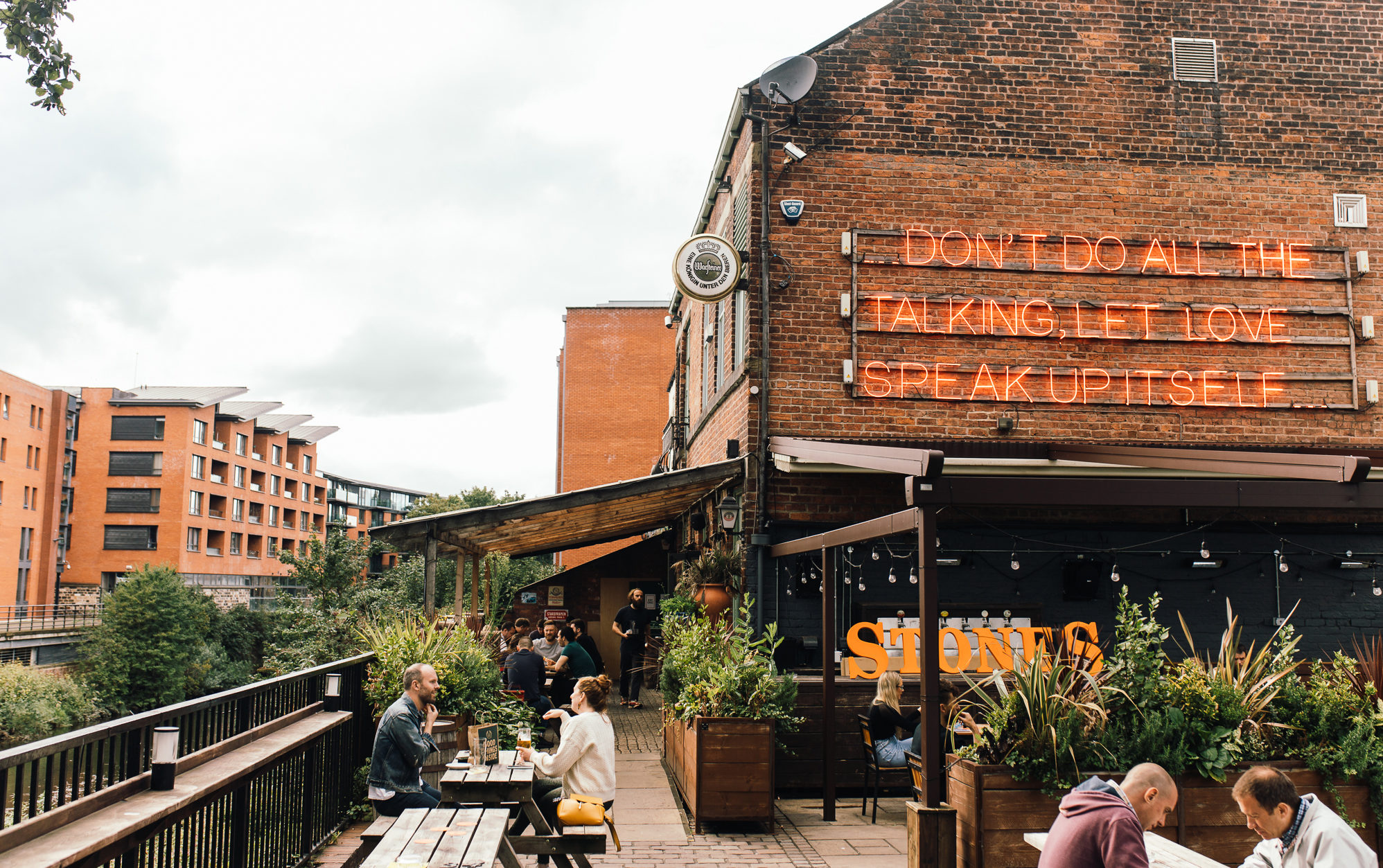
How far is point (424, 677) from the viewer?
19.4ft

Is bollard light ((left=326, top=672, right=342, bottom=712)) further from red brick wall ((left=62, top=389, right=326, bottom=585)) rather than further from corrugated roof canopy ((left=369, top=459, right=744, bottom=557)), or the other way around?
red brick wall ((left=62, top=389, right=326, bottom=585))

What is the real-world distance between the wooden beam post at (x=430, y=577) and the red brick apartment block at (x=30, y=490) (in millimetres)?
47366

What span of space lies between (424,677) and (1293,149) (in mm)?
10956

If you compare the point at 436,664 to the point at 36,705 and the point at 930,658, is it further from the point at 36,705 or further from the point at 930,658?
the point at 36,705

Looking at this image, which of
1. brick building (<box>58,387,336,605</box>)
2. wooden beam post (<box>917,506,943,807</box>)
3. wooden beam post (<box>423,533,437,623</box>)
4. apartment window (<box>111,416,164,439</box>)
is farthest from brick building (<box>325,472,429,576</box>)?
wooden beam post (<box>917,506,943,807</box>)

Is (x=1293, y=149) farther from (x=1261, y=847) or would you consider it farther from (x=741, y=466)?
(x=1261, y=847)

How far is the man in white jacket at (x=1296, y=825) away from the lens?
144 inches

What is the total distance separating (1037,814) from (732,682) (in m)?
2.71

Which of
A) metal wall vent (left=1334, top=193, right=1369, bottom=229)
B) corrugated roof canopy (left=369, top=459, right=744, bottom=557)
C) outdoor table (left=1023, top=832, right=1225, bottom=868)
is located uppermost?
metal wall vent (left=1334, top=193, right=1369, bottom=229)

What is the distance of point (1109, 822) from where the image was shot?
12.2 ft

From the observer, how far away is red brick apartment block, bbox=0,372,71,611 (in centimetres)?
4903

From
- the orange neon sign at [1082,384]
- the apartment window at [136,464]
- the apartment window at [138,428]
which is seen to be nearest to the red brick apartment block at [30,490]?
the apartment window at [136,464]

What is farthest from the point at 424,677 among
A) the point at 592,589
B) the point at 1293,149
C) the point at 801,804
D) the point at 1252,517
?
the point at 592,589

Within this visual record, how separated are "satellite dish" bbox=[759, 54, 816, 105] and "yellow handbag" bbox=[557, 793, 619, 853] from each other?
7529mm
